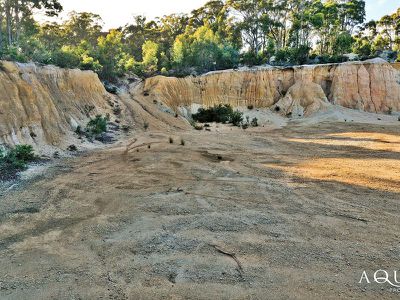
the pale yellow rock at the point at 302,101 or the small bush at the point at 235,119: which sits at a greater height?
the pale yellow rock at the point at 302,101

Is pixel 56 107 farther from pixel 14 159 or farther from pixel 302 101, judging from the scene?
pixel 302 101

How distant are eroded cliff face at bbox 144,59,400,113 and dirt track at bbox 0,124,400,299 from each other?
72.5 feet

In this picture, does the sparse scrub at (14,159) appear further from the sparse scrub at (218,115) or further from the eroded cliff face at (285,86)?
the eroded cliff face at (285,86)

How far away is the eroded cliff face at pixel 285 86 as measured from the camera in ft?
112

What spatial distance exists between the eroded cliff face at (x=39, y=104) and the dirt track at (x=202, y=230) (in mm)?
3103

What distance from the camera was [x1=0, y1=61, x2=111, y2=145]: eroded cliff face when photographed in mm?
14289

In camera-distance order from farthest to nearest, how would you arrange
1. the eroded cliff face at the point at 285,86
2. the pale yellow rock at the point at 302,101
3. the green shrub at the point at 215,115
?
the eroded cliff face at the point at 285,86
the pale yellow rock at the point at 302,101
the green shrub at the point at 215,115

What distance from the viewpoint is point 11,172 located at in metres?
11.3

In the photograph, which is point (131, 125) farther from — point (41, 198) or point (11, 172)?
point (41, 198)

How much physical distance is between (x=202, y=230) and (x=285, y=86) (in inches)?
1248

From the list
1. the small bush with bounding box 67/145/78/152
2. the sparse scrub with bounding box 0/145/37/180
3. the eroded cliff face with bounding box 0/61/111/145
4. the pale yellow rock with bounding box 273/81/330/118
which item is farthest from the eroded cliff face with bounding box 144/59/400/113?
the sparse scrub with bounding box 0/145/37/180

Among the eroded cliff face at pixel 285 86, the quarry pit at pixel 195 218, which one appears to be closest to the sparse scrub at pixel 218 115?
the eroded cliff face at pixel 285 86

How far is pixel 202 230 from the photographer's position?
7.34 m

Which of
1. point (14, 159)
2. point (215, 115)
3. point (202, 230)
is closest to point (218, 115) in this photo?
point (215, 115)
